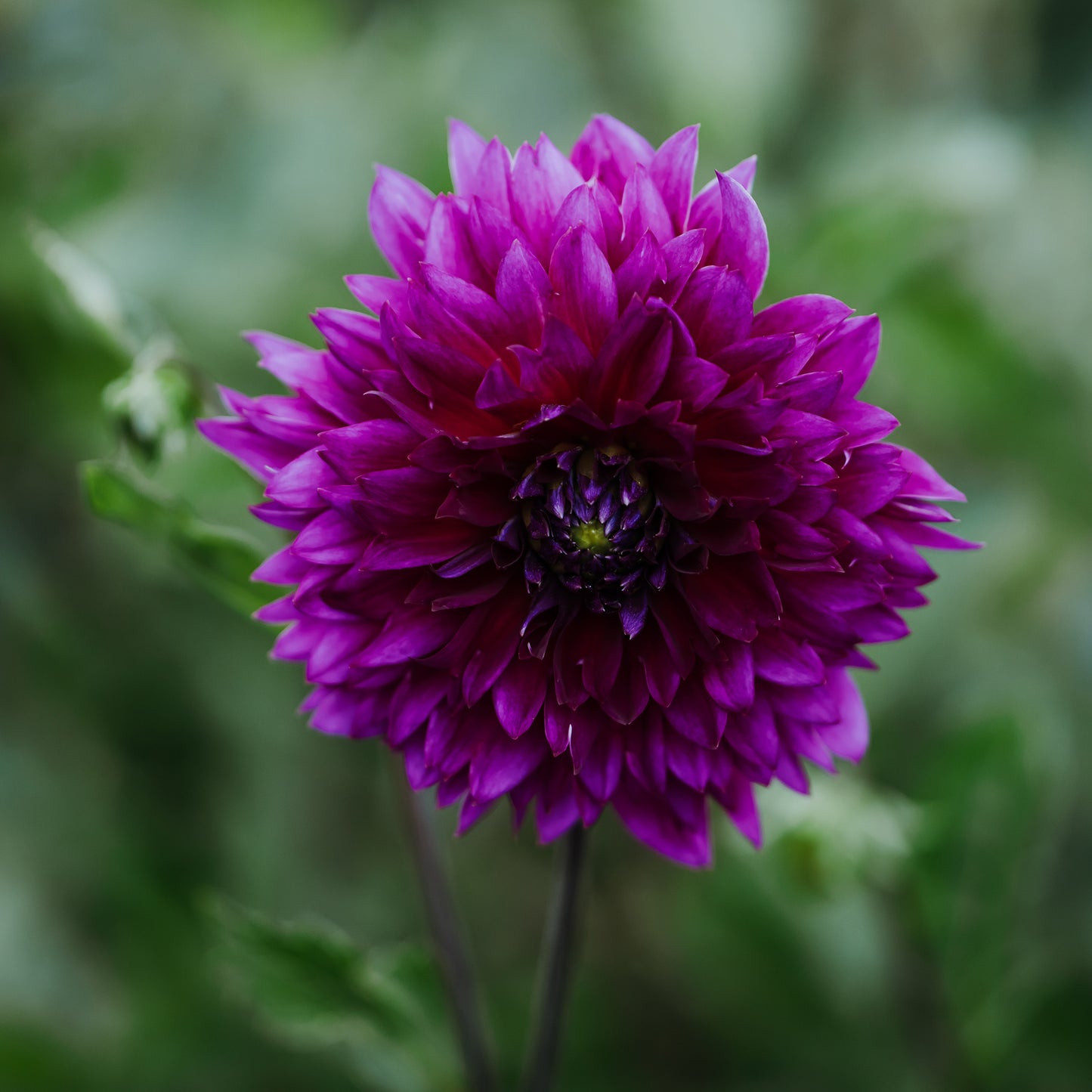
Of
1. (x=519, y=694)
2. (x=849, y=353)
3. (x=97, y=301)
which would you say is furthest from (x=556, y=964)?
(x=97, y=301)

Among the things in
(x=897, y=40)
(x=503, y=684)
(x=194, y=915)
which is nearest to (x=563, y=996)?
(x=503, y=684)

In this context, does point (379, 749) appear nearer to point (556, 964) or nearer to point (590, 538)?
point (556, 964)

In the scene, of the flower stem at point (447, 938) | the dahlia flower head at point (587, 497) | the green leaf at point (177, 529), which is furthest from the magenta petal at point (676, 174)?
the flower stem at point (447, 938)

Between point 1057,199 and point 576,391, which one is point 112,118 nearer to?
point 576,391

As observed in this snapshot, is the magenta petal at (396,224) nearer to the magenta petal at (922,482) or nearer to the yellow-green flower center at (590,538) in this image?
the yellow-green flower center at (590,538)

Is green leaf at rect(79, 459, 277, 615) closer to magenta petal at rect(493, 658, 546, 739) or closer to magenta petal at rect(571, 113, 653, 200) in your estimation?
magenta petal at rect(493, 658, 546, 739)

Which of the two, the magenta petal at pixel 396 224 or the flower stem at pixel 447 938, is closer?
the magenta petal at pixel 396 224
